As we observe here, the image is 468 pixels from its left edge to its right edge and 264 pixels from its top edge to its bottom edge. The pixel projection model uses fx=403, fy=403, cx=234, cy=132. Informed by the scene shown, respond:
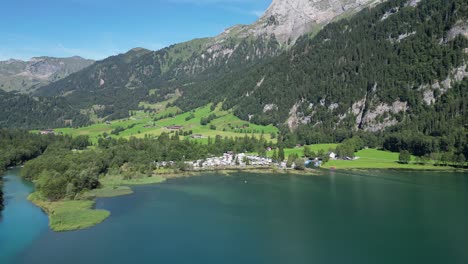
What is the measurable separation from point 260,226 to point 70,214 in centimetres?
3488

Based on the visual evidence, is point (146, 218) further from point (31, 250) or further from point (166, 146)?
point (166, 146)

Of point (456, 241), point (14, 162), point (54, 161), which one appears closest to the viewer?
point (456, 241)

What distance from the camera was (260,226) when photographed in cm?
7038

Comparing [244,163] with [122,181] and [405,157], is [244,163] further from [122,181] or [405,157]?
[405,157]

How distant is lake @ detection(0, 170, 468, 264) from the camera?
56625 millimetres

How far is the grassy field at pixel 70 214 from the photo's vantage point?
67.9 m

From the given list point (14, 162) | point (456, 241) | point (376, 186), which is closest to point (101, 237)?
point (456, 241)

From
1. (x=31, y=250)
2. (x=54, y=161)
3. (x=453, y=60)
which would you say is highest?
(x=453, y=60)

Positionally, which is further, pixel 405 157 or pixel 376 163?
pixel 376 163

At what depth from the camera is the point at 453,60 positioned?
580ft

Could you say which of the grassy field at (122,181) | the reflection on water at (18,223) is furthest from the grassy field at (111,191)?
the reflection on water at (18,223)

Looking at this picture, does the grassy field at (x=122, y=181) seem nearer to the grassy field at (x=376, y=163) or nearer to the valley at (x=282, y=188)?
the valley at (x=282, y=188)

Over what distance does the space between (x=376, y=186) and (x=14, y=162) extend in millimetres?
120586

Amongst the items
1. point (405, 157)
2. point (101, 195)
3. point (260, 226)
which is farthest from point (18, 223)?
point (405, 157)
